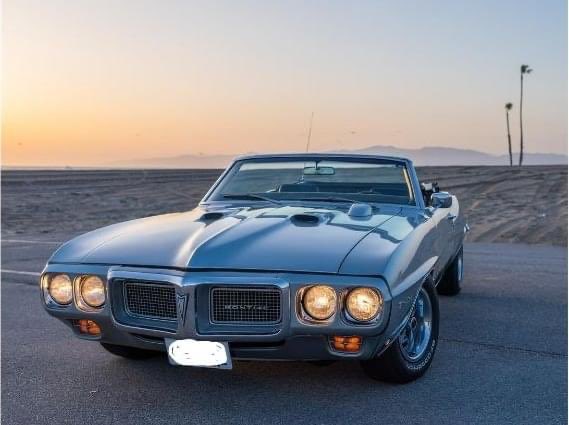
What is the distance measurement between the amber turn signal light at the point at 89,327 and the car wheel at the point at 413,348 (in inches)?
56.7

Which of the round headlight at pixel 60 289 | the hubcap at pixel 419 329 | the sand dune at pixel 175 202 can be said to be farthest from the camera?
the sand dune at pixel 175 202

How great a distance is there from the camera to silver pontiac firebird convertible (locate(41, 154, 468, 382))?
Answer: 10.7 feet

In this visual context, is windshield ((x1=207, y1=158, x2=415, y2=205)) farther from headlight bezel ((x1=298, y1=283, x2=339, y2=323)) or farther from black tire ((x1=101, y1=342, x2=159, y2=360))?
headlight bezel ((x1=298, y1=283, x2=339, y2=323))

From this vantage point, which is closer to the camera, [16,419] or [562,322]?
[16,419]

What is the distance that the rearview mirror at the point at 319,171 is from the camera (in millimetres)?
5340

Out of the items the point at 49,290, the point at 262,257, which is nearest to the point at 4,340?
the point at 49,290

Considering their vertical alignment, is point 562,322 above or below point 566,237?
above

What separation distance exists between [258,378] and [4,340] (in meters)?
2.12

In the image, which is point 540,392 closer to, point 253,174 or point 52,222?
point 253,174

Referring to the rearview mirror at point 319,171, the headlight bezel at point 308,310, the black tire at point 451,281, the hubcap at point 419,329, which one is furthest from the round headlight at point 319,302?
the black tire at point 451,281

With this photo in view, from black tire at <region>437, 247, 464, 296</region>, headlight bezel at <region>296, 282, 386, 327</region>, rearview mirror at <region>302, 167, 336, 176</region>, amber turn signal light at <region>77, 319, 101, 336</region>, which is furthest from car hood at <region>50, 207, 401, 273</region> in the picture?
black tire at <region>437, 247, 464, 296</region>

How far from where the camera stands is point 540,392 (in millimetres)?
3717

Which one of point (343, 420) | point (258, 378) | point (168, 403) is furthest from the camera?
point (258, 378)

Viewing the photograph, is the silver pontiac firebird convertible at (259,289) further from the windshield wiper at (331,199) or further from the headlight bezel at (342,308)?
the windshield wiper at (331,199)
